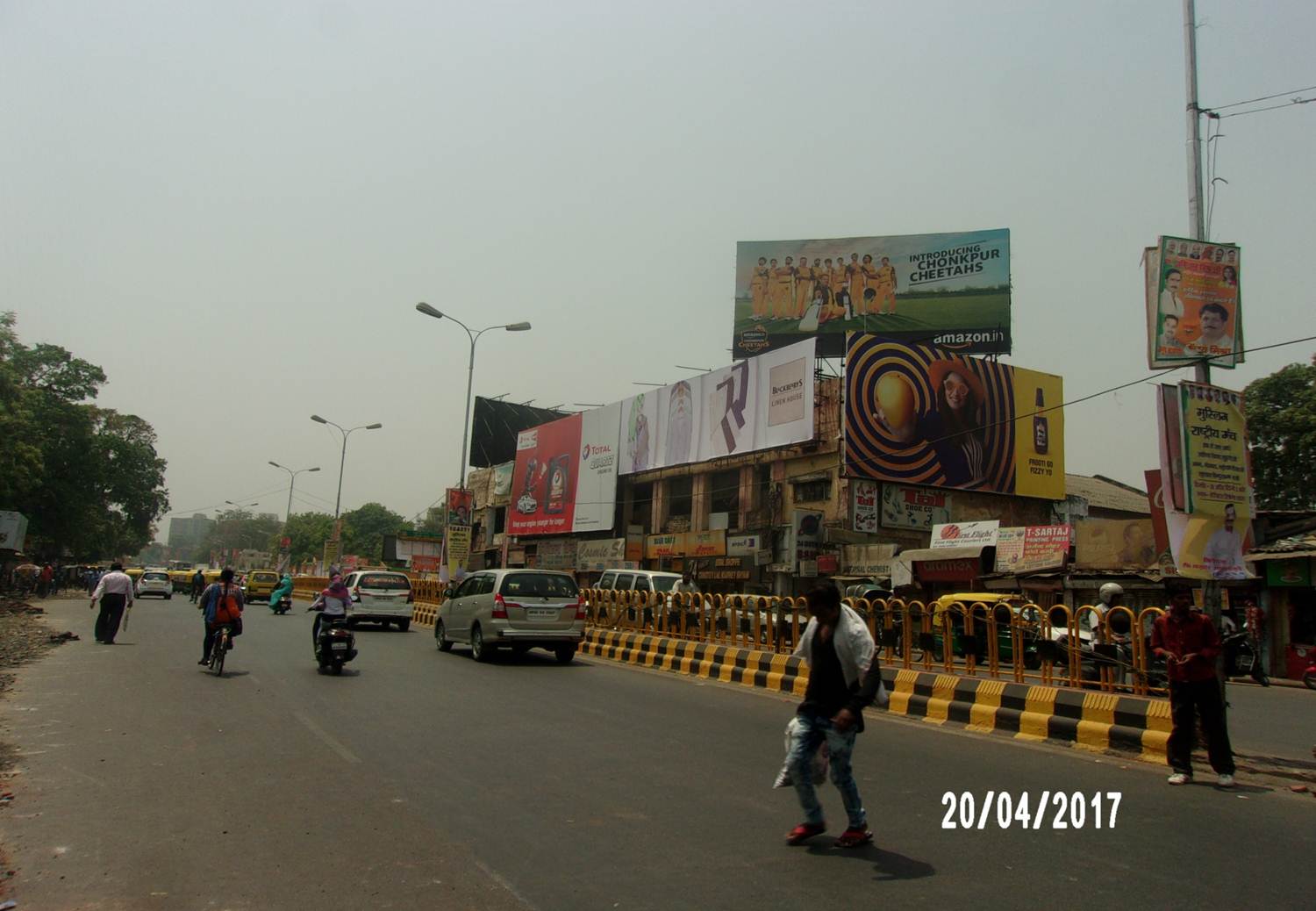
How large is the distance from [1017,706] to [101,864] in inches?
330

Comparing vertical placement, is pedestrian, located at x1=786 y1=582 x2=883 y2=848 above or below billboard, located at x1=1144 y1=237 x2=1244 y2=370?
below

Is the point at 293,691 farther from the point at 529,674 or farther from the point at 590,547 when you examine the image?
the point at 590,547

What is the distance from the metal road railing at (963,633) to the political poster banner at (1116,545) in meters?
10.8

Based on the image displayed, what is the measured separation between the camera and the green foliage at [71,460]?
1687 inches

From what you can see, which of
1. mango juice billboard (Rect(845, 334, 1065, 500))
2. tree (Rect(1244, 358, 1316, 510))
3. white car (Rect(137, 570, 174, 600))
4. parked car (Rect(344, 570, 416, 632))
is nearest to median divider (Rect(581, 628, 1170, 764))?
parked car (Rect(344, 570, 416, 632))

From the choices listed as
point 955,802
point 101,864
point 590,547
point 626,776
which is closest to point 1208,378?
point 955,802

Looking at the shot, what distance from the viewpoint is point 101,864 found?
504 cm

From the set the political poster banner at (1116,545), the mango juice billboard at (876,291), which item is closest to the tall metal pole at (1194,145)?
the political poster banner at (1116,545)

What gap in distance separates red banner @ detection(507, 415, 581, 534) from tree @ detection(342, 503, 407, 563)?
67.4 meters

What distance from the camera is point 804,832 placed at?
17.8 feet

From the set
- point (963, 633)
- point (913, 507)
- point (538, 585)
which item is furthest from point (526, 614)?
point (913, 507)

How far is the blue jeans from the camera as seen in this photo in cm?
534

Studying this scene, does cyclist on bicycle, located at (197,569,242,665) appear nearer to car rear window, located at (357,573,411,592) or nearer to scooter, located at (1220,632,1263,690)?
car rear window, located at (357,573,411,592)

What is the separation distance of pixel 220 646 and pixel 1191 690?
12.6 meters
